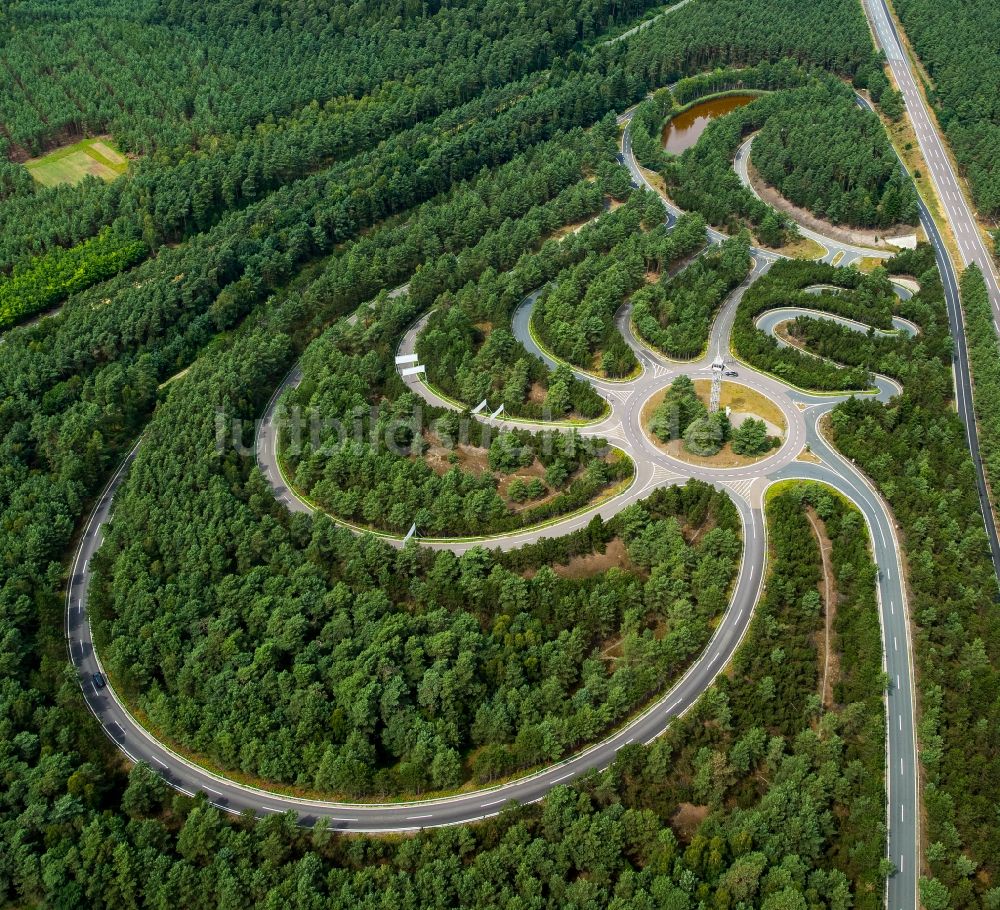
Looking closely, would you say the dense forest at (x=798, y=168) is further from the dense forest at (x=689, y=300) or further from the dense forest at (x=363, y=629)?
the dense forest at (x=363, y=629)

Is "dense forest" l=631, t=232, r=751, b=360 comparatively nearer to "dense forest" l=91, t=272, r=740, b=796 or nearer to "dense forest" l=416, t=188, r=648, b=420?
"dense forest" l=416, t=188, r=648, b=420

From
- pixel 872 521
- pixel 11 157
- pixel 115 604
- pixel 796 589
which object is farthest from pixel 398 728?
pixel 11 157

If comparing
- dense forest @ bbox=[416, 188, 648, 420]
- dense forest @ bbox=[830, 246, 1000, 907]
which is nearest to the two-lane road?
dense forest @ bbox=[830, 246, 1000, 907]

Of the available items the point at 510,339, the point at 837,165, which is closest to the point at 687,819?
the point at 510,339

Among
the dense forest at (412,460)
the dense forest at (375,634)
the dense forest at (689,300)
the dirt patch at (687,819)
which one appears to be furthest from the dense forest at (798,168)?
the dirt patch at (687,819)

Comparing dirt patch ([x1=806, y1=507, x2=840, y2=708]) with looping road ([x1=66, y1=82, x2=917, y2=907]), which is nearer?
looping road ([x1=66, y1=82, x2=917, y2=907])

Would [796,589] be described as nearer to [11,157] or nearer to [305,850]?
[305,850]

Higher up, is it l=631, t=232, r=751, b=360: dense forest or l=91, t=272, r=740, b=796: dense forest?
l=631, t=232, r=751, b=360: dense forest
